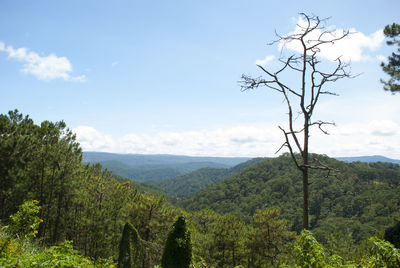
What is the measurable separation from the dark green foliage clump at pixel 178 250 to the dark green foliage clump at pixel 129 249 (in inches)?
115

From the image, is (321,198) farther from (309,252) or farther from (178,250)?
(178,250)

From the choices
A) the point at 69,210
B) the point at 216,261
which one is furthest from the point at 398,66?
the point at 216,261

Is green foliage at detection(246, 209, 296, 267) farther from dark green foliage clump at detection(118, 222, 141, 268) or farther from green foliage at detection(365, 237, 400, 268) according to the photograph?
green foliage at detection(365, 237, 400, 268)

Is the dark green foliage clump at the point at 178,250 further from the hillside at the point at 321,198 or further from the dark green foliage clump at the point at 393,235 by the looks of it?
the hillside at the point at 321,198

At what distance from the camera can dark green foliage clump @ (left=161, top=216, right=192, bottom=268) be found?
4.73 metres

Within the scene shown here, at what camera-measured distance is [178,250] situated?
478cm

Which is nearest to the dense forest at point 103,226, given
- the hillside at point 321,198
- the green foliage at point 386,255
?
the green foliage at point 386,255

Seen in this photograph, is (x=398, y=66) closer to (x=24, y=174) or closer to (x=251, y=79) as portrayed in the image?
(x=251, y=79)

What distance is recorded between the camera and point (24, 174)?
12.2m

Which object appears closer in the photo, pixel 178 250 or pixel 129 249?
pixel 178 250

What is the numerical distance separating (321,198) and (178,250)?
9462 centimetres

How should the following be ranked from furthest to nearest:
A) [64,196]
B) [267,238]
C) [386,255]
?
[267,238] → [64,196] → [386,255]

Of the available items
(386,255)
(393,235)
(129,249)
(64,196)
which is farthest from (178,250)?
(64,196)

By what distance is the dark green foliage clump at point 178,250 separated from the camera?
473 centimetres
